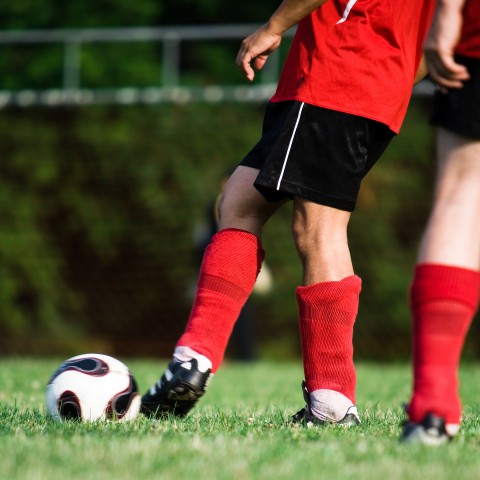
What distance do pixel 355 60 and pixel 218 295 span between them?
84 centimetres

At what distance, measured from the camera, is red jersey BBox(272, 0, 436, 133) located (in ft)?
11.3

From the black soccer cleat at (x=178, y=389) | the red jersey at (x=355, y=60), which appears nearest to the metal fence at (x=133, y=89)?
the red jersey at (x=355, y=60)

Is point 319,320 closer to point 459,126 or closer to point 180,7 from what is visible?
point 459,126

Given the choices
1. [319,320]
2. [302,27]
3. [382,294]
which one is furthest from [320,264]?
[382,294]

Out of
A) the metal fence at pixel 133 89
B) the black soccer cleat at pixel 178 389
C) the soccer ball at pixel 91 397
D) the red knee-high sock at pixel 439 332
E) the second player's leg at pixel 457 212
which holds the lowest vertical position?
the metal fence at pixel 133 89

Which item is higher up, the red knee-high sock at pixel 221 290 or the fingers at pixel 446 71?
the fingers at pixel 446 71

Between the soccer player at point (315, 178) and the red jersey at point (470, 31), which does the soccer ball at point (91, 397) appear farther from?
the red jersey at point (470, 31)

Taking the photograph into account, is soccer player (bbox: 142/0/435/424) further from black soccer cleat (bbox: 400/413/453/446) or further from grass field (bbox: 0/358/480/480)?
black soccer cleat (bbox: 400/413/453/446)

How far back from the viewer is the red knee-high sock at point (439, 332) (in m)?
2.71

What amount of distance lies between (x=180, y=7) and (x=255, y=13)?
1215mm

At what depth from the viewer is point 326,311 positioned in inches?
139

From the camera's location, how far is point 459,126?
278 centimetres

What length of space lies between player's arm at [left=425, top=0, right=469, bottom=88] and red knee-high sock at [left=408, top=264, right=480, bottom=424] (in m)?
0.47

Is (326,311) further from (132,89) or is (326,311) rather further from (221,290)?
(132,89)
